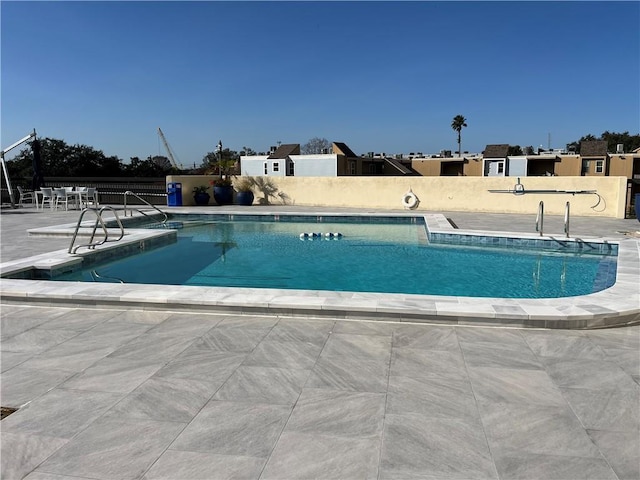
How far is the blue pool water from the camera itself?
641 centimetres

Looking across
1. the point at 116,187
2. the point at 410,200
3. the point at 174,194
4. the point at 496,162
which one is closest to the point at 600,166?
the point at 496,162

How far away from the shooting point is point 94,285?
16.8 feet

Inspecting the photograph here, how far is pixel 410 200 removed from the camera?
50.7 ft

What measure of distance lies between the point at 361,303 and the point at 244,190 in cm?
1395

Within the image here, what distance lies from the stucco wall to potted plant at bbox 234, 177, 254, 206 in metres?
0.45

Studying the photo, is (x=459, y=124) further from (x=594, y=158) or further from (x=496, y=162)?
(x=594, y=158)

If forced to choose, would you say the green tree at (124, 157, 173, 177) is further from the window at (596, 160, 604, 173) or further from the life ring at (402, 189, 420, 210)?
the window at (596, 160, 604, 173)

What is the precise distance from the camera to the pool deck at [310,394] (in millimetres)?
2129

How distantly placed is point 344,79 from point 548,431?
25.7 meters

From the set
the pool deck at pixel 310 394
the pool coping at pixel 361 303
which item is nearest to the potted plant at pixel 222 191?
the pool coping at pixel 361 303

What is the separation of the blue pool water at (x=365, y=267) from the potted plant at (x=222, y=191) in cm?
712

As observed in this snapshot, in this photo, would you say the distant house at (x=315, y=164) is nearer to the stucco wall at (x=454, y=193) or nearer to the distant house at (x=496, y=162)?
the distant house at (x=496, y=162)

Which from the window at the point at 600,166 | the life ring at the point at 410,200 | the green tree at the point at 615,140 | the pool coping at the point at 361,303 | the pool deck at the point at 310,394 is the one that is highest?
the green tree at the point at 615,140

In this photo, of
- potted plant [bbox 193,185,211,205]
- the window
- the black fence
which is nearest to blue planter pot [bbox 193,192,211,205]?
potted plant [bbox 193,185,211,205]
